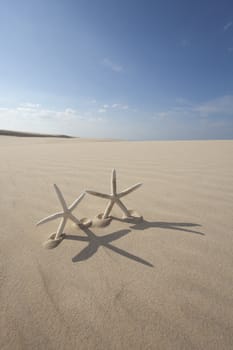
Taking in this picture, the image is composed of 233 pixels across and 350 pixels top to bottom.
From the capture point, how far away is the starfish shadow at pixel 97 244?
4.01 ft

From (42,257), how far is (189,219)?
123 cm

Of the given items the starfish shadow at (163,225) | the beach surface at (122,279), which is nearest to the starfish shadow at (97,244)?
the beach surface at (122,279)

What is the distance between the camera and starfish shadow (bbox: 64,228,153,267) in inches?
48.1

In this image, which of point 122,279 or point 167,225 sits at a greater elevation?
point 167,225

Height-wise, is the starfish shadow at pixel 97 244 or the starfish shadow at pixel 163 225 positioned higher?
the starfish shadow at pixel 163 225

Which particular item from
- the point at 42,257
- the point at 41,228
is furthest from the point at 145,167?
the point at 42,257

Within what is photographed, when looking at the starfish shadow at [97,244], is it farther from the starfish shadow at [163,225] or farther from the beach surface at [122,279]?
the starfish shadow at [163,225]

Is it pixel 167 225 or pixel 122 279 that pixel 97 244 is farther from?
pixel 167 225

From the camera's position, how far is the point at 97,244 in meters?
1.35

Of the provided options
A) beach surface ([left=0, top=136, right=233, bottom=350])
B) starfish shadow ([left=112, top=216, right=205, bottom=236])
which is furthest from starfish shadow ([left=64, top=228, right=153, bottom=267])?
starfish shadow ([left=112, top=216, right=205, bottom=236])

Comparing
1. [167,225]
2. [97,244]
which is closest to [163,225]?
[167,225]

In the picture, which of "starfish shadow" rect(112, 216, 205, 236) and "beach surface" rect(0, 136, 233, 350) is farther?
"starfish shadow" rect(112, 216, 205, 236)

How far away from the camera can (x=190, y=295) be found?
959mm

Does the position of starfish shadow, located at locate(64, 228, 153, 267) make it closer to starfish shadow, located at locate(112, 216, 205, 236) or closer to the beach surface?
the beach surface
